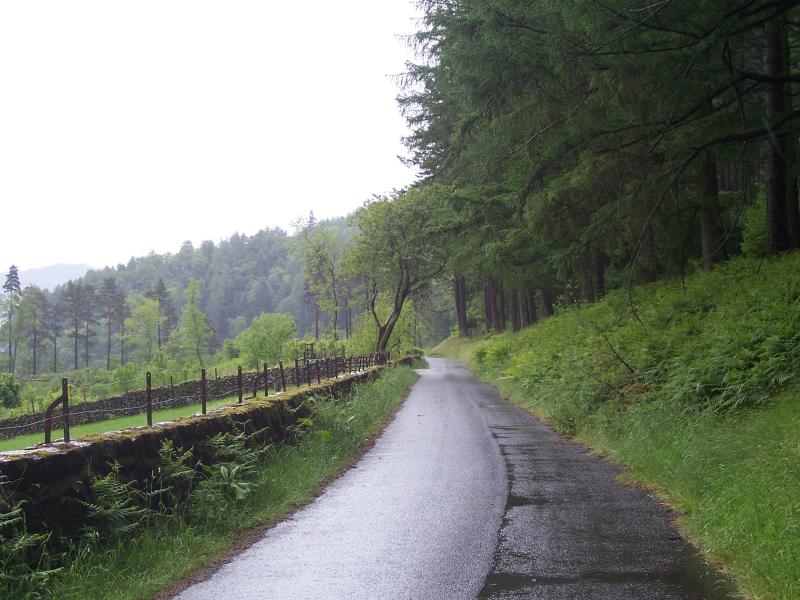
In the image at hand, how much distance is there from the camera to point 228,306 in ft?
577

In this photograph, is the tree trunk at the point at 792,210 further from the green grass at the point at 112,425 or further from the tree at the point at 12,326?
the tree at the point at 12,326

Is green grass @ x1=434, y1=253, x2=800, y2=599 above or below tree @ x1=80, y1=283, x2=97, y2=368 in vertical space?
below

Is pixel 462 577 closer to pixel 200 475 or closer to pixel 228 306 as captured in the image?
pixel 200 475

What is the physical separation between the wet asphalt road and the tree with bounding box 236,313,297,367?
144 ft

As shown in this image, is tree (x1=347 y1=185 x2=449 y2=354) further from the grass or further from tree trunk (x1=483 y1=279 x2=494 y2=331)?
the grass

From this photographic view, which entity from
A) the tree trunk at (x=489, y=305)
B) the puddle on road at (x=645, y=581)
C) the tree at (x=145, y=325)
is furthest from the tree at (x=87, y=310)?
the puddle on road at (x=645, y=581)

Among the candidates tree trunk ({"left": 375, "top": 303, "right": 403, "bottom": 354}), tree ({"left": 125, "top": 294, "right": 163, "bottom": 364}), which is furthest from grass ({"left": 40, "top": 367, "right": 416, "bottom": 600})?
tree ({"left": 125, "top": 294, "right": 163, "bottom": 364})

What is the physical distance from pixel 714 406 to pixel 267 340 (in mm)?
48580

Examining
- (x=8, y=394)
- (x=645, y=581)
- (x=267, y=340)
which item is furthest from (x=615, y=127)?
(x=267, y=340)

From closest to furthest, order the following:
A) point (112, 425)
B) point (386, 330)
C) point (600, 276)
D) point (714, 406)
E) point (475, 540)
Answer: point (475, 540) → point (714, 406) → point (600, 276) → point (112, 425) → point (386, 330)

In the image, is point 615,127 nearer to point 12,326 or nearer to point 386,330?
point 386,330

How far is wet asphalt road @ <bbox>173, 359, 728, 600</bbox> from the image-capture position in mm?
4953

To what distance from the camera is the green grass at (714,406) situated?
5227 mm

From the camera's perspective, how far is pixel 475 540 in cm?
608
